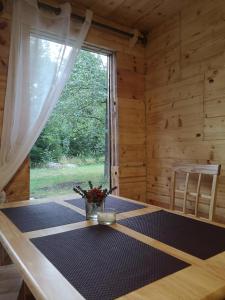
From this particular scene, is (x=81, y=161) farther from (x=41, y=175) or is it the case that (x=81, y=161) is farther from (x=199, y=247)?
(x=199, y=247)

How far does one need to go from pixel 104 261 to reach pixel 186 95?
1.97 meters

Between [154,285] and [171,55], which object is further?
[171,55]

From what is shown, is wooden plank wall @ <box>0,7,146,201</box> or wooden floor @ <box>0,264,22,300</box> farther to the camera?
wooden plank wall @ <box>0,7,146,201</box>

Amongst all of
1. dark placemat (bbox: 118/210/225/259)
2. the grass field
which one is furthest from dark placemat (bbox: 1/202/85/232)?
the grass field

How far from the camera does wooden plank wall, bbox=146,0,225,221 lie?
2164 mm

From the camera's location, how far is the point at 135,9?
2.49 meters

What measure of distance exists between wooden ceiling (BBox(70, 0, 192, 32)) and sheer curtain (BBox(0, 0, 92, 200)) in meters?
0.34

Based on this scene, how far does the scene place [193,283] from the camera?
2.30ft

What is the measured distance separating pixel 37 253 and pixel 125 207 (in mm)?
717

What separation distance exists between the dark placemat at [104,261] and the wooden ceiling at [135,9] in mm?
2147

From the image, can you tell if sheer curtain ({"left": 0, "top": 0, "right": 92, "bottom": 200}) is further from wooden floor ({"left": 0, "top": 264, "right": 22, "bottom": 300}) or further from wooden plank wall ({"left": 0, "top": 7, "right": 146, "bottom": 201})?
wooden floor ({"left": 0, "top": 264, "right": 22, "bottom": 300})

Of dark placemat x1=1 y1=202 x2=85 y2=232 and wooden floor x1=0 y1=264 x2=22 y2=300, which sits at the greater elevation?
dark placemat x1=1 y1=202 x2=85 y2=232

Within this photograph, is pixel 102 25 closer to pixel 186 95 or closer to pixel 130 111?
pixel 130 111

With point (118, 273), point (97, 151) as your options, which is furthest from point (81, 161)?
point (118, 273)
